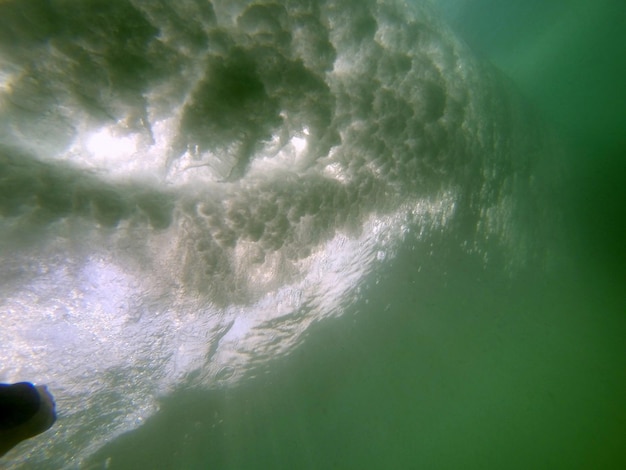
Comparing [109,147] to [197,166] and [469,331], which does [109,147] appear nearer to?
[197,166]

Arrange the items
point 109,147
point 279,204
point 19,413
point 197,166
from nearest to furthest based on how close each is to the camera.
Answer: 1. point 19,413
2. point 109,147
3. point 197,166
4. point 279,204

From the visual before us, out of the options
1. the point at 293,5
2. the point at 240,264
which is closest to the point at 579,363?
the point at 240,264

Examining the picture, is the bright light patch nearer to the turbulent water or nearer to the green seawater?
the turbulent water

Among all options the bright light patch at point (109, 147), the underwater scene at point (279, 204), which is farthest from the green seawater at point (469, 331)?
the bright light patch at point (109, 147)

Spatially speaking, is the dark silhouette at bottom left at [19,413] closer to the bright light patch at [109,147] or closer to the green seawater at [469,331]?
the bright light patch at [109,147]

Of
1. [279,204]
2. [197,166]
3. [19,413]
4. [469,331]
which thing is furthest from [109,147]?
[469,331]

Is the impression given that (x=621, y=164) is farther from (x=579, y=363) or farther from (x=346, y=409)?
(x=579, y=363)
